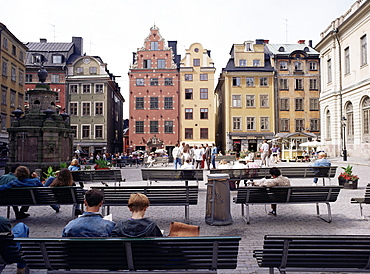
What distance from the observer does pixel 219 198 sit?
7.23m

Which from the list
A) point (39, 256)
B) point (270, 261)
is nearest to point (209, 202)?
point (270, 261)

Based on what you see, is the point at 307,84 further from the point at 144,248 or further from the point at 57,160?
the point at 144,248

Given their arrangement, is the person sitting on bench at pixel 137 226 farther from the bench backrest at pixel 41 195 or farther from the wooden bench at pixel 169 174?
the wooden bench at pixel 169 174

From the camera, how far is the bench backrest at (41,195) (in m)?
7.34

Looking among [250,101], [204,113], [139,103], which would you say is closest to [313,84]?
[250,101]

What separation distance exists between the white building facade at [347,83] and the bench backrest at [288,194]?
25.2m

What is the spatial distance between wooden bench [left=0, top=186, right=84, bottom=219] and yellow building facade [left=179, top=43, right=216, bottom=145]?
39.9m

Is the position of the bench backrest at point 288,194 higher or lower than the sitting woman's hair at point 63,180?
lower

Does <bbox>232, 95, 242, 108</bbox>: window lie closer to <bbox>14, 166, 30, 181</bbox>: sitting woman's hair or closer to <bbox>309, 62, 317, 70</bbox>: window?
<bbox>309, 62, 317, 70</bbox>: window

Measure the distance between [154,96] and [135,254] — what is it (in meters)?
44.9

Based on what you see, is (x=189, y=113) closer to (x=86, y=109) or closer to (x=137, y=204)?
(x=86, y=109)

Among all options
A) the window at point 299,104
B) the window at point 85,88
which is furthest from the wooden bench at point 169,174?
the window at point 299,104

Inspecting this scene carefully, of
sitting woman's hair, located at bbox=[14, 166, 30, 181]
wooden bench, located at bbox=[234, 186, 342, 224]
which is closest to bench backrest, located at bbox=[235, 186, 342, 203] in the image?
wooden bench, located at bbox=[234, 186, 342, 224]

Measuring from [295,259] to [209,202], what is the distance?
3896 mm
